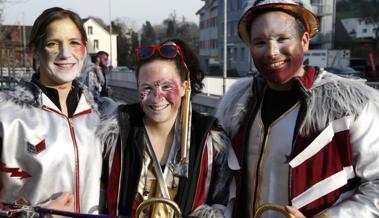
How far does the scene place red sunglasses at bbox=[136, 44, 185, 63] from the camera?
235 centimetres

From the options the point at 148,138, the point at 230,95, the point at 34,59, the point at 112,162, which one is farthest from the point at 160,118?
the point at 34,59

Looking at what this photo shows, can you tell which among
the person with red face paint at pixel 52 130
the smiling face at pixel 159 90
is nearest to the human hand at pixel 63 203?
the person with red face paint at pixel 52 130

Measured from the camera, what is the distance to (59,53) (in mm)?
2293

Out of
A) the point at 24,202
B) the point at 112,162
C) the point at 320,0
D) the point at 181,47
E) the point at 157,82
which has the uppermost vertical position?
the point at 320,0

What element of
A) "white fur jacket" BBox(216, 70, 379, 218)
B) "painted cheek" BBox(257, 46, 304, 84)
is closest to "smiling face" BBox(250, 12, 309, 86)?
"painted cheek" BBox(257, 46, 304, 84)

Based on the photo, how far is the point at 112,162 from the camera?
7.45 feet

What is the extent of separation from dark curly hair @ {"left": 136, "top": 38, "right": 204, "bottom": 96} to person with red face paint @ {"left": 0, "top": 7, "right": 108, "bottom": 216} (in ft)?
1.34

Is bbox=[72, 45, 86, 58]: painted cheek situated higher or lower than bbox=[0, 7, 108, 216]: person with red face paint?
higher

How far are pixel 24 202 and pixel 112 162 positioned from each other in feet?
1.59

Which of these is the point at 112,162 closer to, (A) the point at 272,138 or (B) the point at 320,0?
(A) the point at 272,138

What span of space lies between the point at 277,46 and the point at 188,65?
552 mm

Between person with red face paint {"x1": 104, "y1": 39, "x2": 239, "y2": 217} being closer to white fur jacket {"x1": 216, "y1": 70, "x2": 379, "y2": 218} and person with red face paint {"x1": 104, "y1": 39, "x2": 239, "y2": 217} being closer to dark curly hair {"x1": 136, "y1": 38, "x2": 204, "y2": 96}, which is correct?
dark curly hair {"x1": 136, "y1": 38, "x2": 204, "y2": 96}

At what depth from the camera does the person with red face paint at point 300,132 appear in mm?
2094

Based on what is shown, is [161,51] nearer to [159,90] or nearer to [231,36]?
[159,90]
